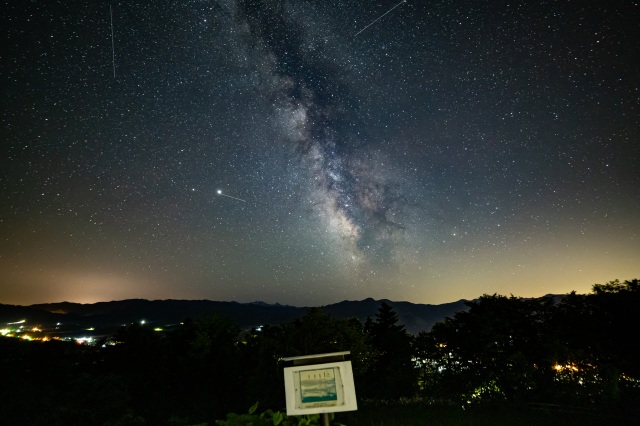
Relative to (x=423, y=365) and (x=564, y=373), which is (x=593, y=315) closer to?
(x=564, y=373)

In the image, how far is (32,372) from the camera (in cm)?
2747

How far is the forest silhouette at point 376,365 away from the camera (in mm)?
14898

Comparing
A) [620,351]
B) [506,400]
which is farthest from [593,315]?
[506,400]

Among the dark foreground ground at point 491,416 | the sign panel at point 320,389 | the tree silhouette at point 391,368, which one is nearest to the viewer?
the sign panel at point 320,389

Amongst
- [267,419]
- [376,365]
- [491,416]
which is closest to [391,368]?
[376,365]

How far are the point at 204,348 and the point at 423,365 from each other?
70.9ft

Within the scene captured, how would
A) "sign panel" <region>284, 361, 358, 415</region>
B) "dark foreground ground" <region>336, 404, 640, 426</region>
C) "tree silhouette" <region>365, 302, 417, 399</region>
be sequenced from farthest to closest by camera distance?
1. "tree silhouette" <region>365, 302, 417, 399</region>
2. "dark foreground ground" <region>336, 404, 640, 426</region>
3. "sign panel" <region>284, 361, 358, 415</region>

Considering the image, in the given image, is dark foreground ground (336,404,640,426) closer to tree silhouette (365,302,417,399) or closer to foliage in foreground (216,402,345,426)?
foliage in foreground (216,402,345,426)

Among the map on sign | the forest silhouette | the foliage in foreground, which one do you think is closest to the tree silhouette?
the forest silhouette

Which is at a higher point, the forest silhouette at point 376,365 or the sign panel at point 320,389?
the sign panel at point 320,389

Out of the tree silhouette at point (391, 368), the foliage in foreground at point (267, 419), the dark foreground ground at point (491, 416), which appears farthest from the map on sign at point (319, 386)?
the tree silhouette at point (391, 368)

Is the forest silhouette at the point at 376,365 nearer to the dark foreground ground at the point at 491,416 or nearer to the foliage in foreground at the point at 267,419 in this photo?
the dark foreground ground at the point at 491,416

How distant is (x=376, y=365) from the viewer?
32594 millimetres

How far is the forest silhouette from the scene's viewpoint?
48.9ft
